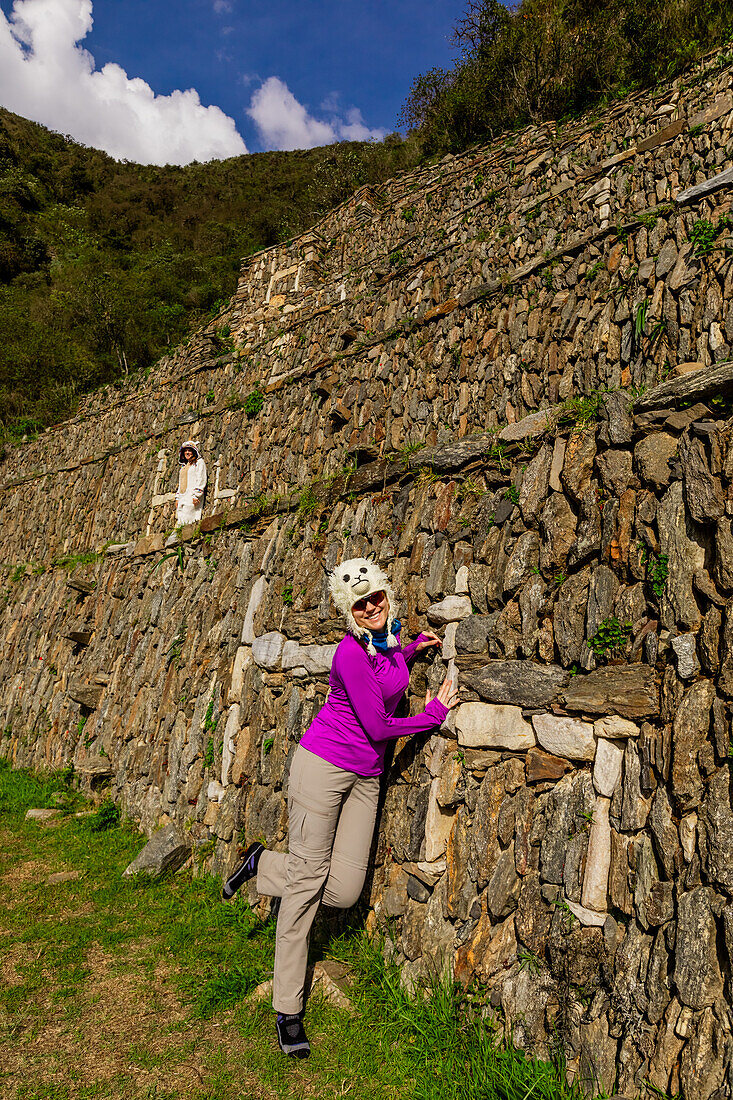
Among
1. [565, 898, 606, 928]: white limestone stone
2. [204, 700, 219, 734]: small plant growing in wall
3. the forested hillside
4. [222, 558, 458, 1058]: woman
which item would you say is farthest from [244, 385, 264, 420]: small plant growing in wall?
the forested hillside

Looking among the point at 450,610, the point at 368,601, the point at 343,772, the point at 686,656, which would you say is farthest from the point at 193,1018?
the point at 686,656

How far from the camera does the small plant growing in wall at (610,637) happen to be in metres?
3.02

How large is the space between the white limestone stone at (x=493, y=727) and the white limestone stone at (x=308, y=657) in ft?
4.63

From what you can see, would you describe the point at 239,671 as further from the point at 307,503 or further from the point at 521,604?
the point at 521,604

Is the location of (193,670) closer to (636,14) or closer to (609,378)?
(609,378)

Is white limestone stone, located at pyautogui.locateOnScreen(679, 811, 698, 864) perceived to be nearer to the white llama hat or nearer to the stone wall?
the stone wall

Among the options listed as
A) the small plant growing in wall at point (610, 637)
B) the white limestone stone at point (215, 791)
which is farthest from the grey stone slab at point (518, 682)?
the white limestone stone at point (215, 791)

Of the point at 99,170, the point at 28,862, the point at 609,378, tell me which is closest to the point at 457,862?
the point at 609,378

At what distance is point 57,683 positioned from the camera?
9344mm

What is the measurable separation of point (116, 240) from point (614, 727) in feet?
140

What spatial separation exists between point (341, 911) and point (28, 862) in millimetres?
3517

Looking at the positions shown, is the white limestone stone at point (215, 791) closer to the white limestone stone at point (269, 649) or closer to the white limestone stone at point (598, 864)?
the white limestone stone at point (269, 649)

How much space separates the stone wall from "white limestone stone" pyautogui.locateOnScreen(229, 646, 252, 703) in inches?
1.2

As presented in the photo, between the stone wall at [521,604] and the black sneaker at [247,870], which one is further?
the black sneaker at [247,870]
